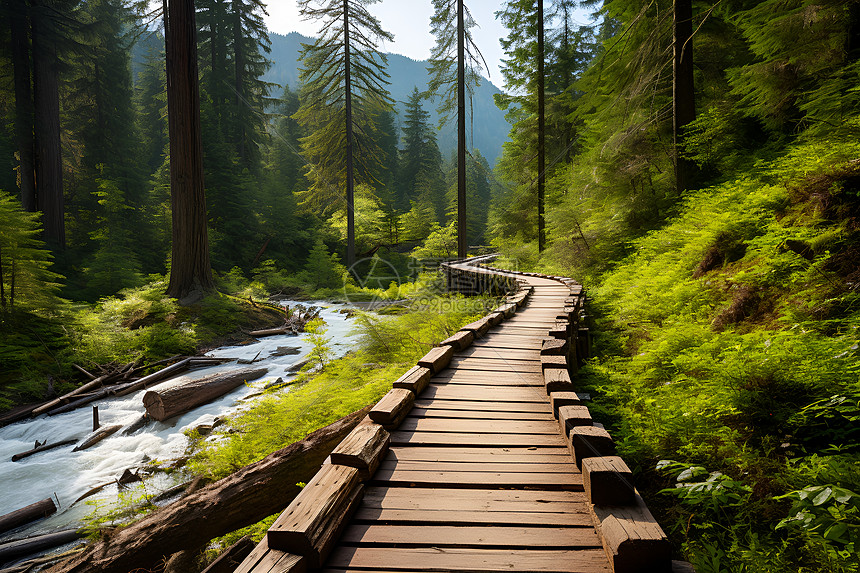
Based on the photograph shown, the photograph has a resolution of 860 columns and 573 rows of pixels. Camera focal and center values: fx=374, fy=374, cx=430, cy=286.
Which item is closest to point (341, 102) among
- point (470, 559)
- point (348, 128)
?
point (348, 128)

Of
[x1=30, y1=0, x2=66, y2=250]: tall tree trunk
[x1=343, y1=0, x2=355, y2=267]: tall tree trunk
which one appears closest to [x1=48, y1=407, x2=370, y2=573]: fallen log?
[x1=30, y1=0, x2=66, y2=250]: tall tree trunk

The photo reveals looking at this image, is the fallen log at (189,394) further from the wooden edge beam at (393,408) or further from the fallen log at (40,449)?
the wooden edge beam at (393,408)

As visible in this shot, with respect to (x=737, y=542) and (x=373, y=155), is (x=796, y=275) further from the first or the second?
(x=373, y=155)

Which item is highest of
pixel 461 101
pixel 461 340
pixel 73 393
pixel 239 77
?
pixel 239 77

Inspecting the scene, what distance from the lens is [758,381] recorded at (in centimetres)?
316

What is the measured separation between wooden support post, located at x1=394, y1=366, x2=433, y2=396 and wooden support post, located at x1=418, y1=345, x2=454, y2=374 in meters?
0.15

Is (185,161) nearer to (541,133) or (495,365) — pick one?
(495,365)

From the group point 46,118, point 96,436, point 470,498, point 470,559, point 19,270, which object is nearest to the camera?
point 470,559

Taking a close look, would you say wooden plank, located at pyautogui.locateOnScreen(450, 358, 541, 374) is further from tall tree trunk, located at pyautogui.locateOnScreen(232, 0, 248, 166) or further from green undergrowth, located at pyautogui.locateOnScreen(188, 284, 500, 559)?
tall tree trunk, located at pyautogui.locateOnScreen(232, 0, 248, 166)

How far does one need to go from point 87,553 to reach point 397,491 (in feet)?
9.53

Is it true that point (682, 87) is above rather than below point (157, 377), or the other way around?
above

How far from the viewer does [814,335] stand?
338cm

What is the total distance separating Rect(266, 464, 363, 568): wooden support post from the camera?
1879 mm

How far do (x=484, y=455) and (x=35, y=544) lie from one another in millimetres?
5216
